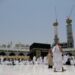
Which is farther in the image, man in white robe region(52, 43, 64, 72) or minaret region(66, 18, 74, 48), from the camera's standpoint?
minaret region(66, 18, 74, 48)

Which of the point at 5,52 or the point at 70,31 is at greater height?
the point at 70,31

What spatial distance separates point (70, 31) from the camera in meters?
107

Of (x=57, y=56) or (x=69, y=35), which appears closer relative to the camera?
(x=57, y=56)

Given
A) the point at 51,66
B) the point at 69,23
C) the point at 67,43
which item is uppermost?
the point at 69,23

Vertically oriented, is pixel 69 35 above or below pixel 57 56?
above

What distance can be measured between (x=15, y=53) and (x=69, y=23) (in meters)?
39.0

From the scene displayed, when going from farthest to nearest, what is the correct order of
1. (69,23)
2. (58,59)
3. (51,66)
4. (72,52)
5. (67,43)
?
(69,23) < (67,43) < (72,52) < (51,66) < (58,59)

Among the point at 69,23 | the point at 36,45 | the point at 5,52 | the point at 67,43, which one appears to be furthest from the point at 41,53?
the point at 69,23

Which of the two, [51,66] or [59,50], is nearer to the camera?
[59,50]

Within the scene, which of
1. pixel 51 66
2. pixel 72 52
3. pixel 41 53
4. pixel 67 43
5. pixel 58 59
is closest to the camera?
pixel 58 59

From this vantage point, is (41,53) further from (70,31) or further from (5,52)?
(70,31)

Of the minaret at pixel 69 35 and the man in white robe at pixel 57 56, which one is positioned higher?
the minaret at pixel 69 35

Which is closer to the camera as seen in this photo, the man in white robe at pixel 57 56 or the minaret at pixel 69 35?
the man in white robe at pixel 57 56

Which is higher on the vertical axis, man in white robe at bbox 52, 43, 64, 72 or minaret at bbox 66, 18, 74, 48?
minaret at bbox 66, 18, 74, 48
